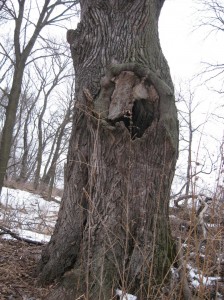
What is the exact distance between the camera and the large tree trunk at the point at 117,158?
2.79 metres

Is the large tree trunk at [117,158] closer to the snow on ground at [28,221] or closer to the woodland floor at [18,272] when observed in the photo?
the woodland floor at [18,272]

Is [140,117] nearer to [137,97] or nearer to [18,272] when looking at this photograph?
[137,97]

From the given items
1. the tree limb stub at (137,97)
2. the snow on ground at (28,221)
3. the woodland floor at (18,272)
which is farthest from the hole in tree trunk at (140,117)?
the snow on ground at (28,221)

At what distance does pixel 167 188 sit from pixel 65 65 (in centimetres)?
2200

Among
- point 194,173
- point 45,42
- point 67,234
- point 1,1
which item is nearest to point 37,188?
point 45,42

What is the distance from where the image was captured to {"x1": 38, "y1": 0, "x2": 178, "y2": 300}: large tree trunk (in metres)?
2.79

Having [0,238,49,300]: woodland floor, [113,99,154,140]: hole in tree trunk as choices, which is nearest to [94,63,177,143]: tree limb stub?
[113,99,154,140]: hole in tree trunk

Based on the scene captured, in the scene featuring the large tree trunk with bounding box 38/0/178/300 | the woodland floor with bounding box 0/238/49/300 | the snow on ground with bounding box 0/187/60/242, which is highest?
the large tree trunk with bounding box 38/0/178/300

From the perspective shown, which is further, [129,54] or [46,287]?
[129,54]

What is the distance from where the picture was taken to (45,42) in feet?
31.8

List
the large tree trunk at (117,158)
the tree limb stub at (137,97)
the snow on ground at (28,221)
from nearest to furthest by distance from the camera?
the large tree trunk at (117,158) < the tree limb stub at (137,97) < the snow on ground at (28,221)

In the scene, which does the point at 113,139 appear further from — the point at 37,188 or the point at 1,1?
the point at 37,188

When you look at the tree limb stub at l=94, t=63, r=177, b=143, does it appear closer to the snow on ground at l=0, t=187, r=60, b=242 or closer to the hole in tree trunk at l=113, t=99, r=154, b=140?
the hole in tree trunk at l=113, t=99, r=154, b=140

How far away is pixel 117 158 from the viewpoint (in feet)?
9.73
